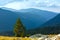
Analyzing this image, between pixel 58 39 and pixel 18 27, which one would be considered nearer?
pixel 58 39

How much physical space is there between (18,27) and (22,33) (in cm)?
256

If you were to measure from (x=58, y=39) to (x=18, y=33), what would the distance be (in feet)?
178

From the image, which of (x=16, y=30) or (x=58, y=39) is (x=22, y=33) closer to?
(x=16, y=30)

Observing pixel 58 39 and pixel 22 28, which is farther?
pixel 22 28

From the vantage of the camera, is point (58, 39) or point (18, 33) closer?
point (58, 39)

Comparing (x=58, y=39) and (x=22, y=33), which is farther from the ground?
(x=58, y=39)

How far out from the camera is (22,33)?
263ft

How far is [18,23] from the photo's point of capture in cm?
8019

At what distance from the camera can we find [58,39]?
2709 centimetres

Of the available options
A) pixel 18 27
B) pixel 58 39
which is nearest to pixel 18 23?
pixel 18 27

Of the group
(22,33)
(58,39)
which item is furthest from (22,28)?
(58,39)

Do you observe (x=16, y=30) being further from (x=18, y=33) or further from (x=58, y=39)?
(x=58, y=39)

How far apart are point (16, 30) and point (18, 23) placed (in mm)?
2847

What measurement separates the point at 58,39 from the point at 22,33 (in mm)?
53332
